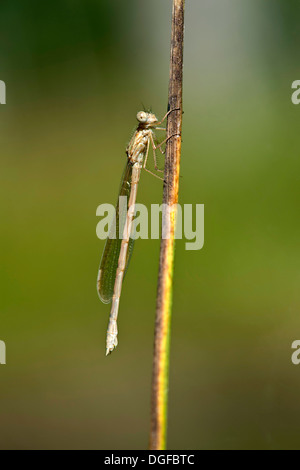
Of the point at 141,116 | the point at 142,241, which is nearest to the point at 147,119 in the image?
the point at 141,116

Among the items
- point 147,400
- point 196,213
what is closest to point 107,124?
point 196,213

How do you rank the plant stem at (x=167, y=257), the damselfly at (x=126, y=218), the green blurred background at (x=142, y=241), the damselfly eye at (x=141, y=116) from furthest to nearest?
1. the green blurred background at (x=142, y=241)
2. the damselfly at (x=126, y=218)
3. the damselfly eye at (x=141, y=116)
4. the plant stem at (x=167, y=257)

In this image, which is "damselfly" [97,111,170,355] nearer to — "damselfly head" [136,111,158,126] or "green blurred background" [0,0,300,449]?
"damselfly head" [136,111,158,126]

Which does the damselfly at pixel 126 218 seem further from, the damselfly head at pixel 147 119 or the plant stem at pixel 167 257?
the plant stem at pixel 167 257

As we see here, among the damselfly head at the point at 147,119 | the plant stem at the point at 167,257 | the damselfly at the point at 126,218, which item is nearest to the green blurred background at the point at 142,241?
the damselfly at the point at 126,218

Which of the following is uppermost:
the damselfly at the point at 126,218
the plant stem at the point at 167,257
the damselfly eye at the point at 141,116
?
the damselfly eye at the point at 141,116

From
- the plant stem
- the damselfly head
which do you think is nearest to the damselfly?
the damselfly head

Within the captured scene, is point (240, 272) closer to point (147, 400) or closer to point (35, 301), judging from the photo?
point (147, 400)
